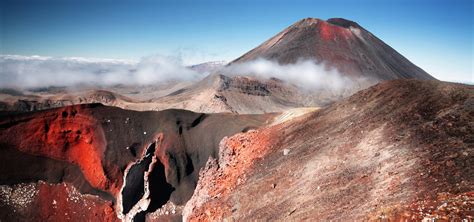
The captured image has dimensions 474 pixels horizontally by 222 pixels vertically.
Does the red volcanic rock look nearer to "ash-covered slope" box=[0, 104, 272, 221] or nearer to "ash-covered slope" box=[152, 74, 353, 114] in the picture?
"ash-covered slope" box=[0, 104, 272, 221]

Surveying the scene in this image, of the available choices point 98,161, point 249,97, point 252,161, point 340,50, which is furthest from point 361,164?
point 340,50

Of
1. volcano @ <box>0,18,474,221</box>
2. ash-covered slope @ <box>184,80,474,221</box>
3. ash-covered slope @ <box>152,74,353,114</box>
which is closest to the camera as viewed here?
ash-covered slope @ <box>184,80,474,221</box>

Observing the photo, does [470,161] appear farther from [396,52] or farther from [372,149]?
[396,52]

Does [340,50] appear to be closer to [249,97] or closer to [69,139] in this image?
[249,97]

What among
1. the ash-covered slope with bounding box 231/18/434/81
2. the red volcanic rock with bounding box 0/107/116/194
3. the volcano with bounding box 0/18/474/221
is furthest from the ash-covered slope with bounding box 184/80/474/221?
the ash-covered slope with bounding box 231/18/434/81

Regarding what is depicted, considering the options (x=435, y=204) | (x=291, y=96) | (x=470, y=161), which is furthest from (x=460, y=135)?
(x=291, y=96)

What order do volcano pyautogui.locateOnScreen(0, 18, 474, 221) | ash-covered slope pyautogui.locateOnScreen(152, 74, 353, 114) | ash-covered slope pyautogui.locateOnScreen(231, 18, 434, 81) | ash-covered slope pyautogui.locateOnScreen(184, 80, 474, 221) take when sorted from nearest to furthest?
ash-covered slope pyautogui.locateOnScreen(184, 80, 474, 221)
volcano pyautogui.locateOnScreen(0, 18, 474, 221)
ash-covered slope pyautogui.locateOnScreen(152, 74, 353, 114)
ash-covered slope pyautogui.locateOnScreen(231, 18, 434, 81)
